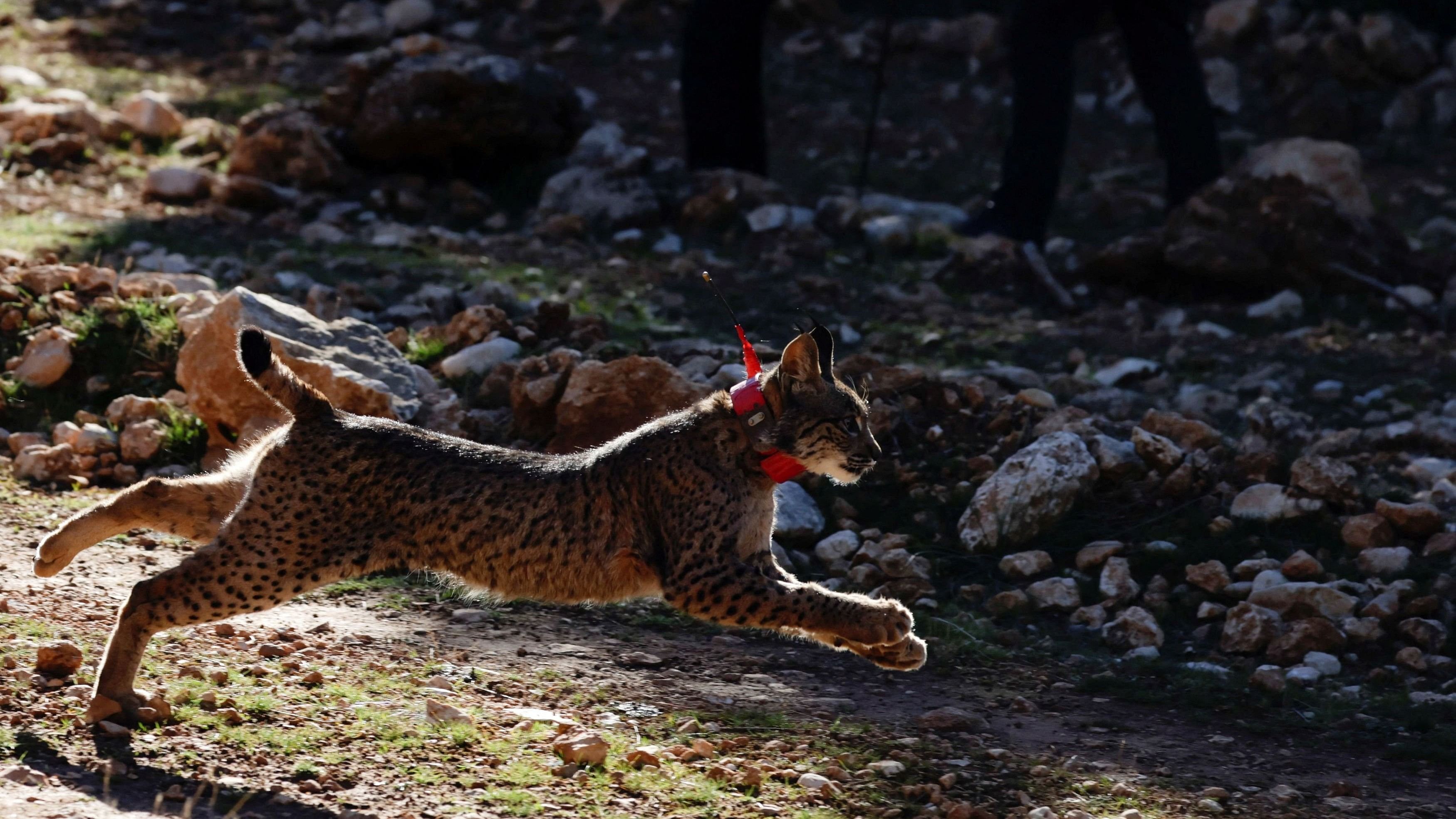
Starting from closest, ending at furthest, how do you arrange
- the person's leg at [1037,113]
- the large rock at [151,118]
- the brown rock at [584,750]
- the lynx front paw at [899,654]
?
the brown rock at [584,750]
the lynx front paw at [899,654]
the person's leg at [1037,113]
the large rock at [151,118]

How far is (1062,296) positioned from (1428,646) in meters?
4.49

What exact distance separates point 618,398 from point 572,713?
2440 millimetres

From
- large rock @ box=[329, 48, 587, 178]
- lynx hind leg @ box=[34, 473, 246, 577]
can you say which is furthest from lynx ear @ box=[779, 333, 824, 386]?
large rock @ box=[329, 48, 587, 178]

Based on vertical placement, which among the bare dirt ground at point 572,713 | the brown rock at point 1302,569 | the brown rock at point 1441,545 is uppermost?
the brown rock at point 1441,545

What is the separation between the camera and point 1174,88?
10.8 meters

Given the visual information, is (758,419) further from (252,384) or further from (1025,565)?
(252,384)

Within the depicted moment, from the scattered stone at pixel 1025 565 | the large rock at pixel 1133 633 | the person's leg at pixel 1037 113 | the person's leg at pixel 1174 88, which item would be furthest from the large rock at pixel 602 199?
the large rock at pixel 1133 633

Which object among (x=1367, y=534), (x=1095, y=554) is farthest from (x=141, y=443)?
(x=1367, y=534)

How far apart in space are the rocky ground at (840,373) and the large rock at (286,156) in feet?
0.10

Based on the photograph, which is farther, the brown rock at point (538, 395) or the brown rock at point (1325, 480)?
the brown rock at point (538, 395)

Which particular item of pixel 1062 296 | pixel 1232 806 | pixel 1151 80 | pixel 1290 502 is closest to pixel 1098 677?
pixel 1232 806

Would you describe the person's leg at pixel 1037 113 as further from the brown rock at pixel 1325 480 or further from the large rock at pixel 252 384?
the large rock at pixel 252 384

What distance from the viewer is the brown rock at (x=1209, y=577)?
6.63 metres

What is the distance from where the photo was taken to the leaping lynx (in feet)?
15.9
